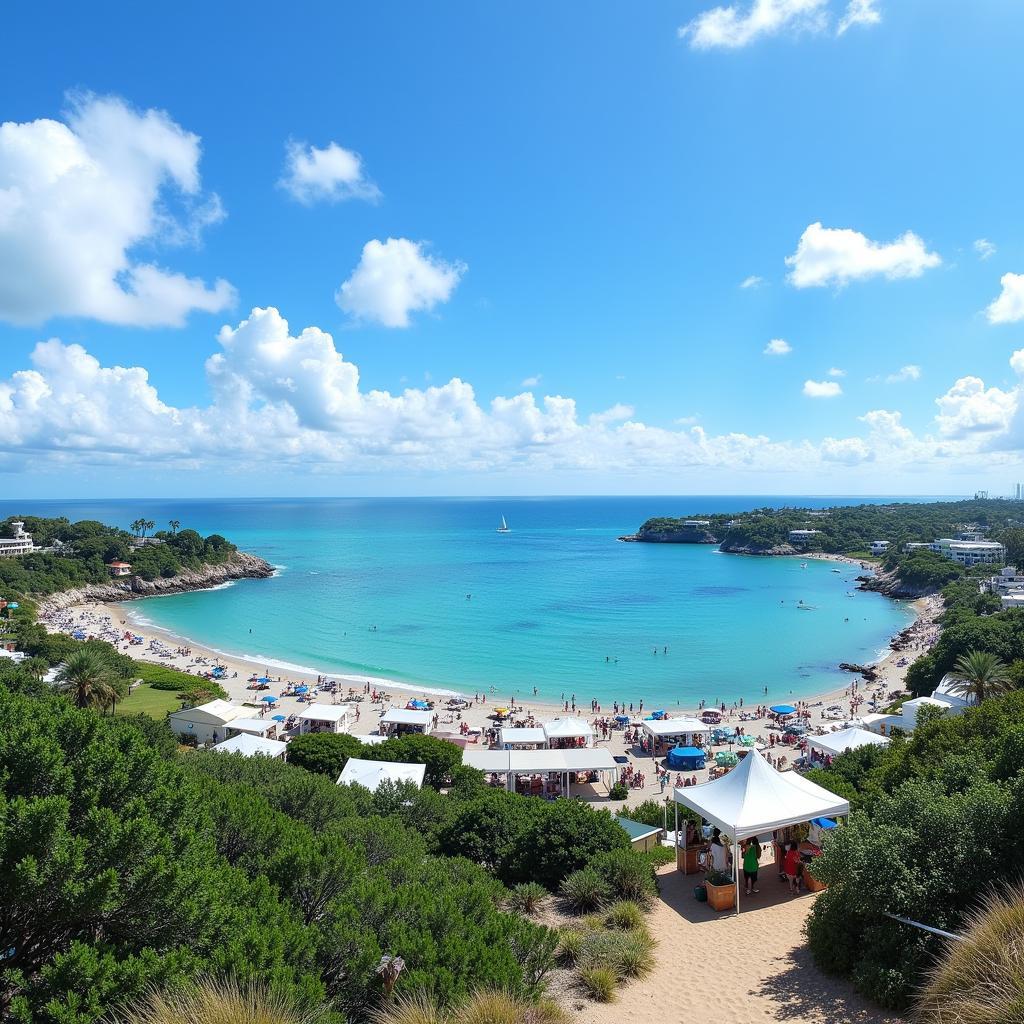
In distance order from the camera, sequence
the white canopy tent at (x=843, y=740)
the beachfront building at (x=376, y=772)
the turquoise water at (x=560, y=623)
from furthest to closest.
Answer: the turquoise water at (x=560, y=623)
the white canopy tent at (x=843, y=740)
the beachfront building at (x=376, y=772)

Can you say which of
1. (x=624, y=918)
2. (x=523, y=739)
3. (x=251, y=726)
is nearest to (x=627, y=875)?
(x=624, y=918)

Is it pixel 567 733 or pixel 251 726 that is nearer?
pixel 567 733

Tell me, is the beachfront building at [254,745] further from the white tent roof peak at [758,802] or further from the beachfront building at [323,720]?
the white tent roof peak at [758,802]

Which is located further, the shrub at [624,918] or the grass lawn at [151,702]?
the grass lawn at [151,702]

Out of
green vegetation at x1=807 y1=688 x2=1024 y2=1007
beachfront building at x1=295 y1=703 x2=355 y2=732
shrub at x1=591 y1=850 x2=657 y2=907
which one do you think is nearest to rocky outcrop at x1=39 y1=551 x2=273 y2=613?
beachfront building at x1=295 y1=703 x2=355 y2=732

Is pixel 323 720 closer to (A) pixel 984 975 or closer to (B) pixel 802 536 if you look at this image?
(A) pixel 984 975

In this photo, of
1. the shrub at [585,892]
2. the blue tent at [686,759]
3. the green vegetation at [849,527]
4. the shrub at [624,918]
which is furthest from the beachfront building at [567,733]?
the green vegetation at [849,527]

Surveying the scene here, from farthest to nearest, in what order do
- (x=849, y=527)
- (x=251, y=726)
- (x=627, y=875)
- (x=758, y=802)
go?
(x=849, y=527)
(x=251, y=726)
(x=758, y=802)
(x=627, y=875)
